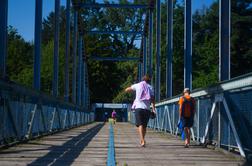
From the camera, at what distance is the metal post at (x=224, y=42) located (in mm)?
11953

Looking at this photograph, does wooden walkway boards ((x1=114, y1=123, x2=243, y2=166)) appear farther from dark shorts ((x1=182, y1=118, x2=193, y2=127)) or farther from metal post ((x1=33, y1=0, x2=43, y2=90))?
metal post ((x1=33, y1=0, x2=43, y2=90))

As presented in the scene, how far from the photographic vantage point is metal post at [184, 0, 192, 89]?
18.3m

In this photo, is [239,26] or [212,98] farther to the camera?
[239,26]

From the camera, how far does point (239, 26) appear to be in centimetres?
4000

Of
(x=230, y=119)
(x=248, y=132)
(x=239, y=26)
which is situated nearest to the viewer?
(x=248, y=132)

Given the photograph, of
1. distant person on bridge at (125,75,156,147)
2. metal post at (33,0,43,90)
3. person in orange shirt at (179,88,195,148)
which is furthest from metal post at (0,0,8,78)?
metal post at (33,0,43,90)

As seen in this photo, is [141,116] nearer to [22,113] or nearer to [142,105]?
[142,105]

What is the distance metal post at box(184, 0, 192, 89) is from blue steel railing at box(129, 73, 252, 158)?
4.27 m

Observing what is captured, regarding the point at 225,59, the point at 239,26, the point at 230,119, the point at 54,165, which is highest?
the point at 239,26

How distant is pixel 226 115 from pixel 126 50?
7250 centimetres

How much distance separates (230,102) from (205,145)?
250 centimetres

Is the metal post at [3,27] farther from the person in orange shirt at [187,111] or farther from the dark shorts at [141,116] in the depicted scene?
the person in orange shirt at [187,111]

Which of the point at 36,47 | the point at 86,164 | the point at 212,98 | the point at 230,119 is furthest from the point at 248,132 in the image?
the point at 36,47

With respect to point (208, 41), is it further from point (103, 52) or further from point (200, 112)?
point (200, 112)
